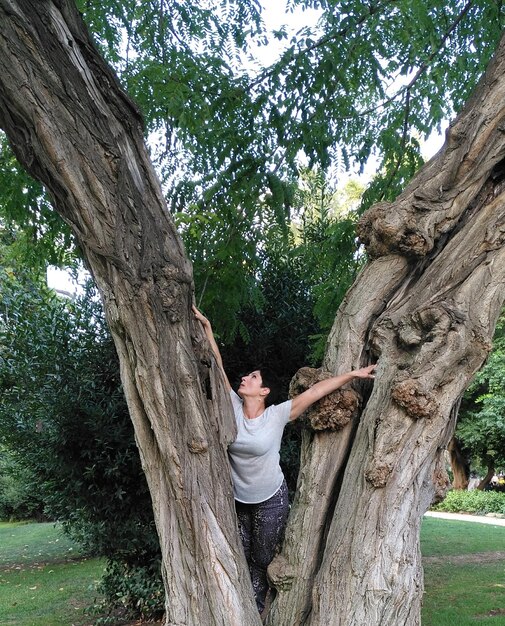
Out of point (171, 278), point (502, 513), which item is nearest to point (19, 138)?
point (171, 278)

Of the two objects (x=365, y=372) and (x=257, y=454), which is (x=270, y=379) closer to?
(x=257, y=454)

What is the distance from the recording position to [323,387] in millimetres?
3707

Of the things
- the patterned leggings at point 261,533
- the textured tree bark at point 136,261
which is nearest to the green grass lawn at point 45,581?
the patterned leggings at point 261,533

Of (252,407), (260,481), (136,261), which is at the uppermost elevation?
(136,261)

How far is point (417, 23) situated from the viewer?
6156 millimetres

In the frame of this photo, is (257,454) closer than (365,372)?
No

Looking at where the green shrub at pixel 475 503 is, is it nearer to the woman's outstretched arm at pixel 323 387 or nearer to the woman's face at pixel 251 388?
the woman's face at pixel 251 388

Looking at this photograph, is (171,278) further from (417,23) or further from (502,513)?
(502,513)

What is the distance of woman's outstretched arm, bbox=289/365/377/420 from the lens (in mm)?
3705

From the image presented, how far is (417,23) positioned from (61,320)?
17.4ft

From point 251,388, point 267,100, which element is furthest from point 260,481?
point 267,100

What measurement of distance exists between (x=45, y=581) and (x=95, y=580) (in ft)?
3.25

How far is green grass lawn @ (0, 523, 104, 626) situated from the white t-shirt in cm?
580

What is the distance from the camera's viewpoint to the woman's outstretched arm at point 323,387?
12.2 ft
